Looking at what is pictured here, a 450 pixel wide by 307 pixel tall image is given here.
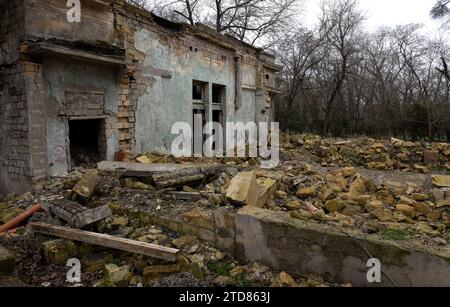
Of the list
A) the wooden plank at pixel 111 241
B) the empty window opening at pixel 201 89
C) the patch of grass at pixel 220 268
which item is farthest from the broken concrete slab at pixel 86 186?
the empty window opening at pixel 201 89

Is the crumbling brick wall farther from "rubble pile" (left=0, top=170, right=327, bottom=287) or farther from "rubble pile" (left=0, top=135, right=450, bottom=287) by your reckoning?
"rubble pile" (left=0, top=170, right=327, bottom=287)

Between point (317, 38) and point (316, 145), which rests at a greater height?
point (317, 38)

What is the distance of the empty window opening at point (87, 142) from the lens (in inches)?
303

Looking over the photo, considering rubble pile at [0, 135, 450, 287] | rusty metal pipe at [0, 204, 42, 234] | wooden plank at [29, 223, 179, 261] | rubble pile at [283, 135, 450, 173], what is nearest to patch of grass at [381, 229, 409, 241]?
rubble pile at [0, 135, 450, 287]

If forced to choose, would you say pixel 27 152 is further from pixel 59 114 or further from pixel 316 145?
pixel 316 145

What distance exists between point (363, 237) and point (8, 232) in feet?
16.6

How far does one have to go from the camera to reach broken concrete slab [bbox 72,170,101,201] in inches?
212

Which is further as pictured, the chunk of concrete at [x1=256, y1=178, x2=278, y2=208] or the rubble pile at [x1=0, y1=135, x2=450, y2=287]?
the chunk of concrete at [x1=256, y1=178, x2=278, y2=208]

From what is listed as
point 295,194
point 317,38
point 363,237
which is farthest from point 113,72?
point 317,38

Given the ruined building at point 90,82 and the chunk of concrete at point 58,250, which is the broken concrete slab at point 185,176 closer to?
the chunk of concrete at point 58,250

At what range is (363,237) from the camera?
3295mm

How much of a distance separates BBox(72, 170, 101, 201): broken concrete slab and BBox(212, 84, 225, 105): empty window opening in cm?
722

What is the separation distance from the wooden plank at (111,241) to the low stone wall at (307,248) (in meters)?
0.72

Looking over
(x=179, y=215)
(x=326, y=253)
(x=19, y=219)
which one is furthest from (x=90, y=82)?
(x=326, y=253)
